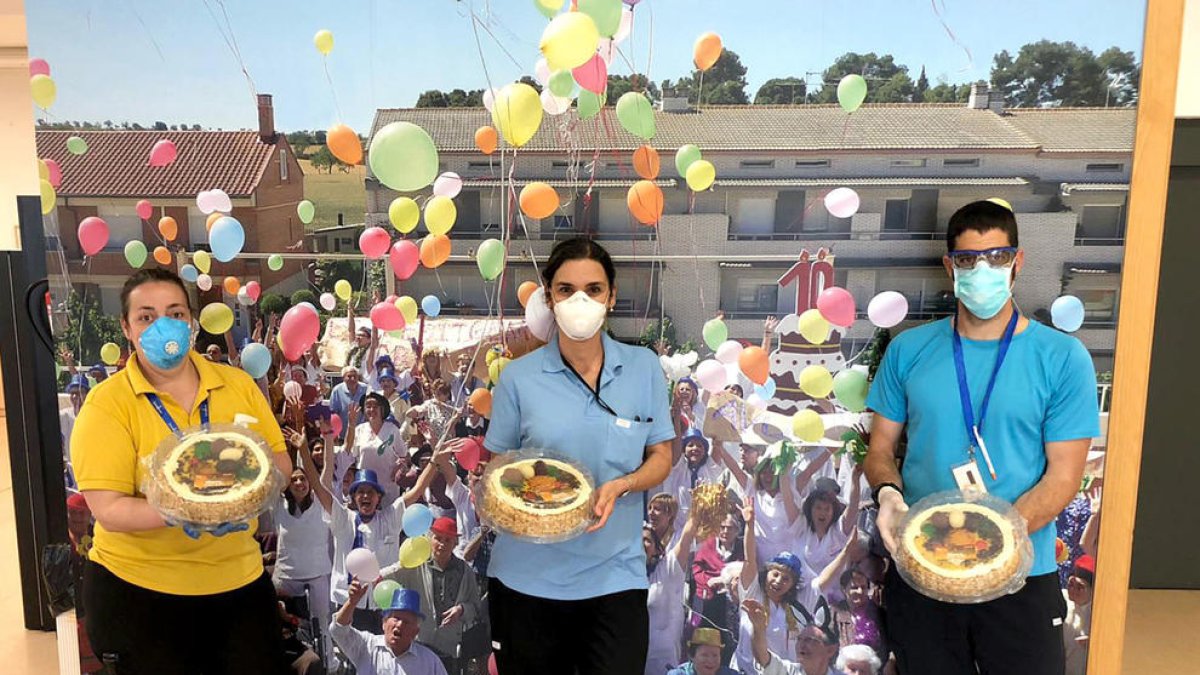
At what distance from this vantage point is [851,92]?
231cm

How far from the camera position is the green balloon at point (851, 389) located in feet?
7.86

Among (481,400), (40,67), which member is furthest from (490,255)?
(40,67)

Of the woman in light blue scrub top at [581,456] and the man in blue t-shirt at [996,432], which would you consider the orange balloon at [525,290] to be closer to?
the woman in light blue scrub top at [581,456]

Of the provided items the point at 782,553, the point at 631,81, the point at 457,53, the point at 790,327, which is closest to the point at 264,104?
the point at 457,53

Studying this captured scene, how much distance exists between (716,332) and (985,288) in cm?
78

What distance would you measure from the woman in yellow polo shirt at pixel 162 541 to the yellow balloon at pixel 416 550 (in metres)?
0.46

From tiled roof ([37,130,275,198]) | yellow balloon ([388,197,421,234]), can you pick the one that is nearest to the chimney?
tiled roof ([37,130,275,198])

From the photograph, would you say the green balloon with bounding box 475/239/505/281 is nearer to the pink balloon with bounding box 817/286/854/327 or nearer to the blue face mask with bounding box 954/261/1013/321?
the pink balloon with bounding box 817/286/854/327

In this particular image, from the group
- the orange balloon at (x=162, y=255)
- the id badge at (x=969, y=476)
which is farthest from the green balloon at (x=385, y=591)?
the id badge at (x=969, y=476)

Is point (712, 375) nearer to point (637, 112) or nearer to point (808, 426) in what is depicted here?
point (808, 426)

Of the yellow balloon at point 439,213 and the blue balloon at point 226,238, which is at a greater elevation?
the yellow balloon at point 439,213

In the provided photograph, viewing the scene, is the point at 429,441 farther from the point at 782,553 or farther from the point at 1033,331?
the point at 1033,331

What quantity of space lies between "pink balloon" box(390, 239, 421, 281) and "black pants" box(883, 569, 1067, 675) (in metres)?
1.78

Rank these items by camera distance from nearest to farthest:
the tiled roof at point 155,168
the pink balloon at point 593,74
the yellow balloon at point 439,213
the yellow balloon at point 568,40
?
the yellow balloon at point 568,40
the pink balloon at point 593,74
the yellow balloon at point 439,213
the tiled roof at point 155,168
